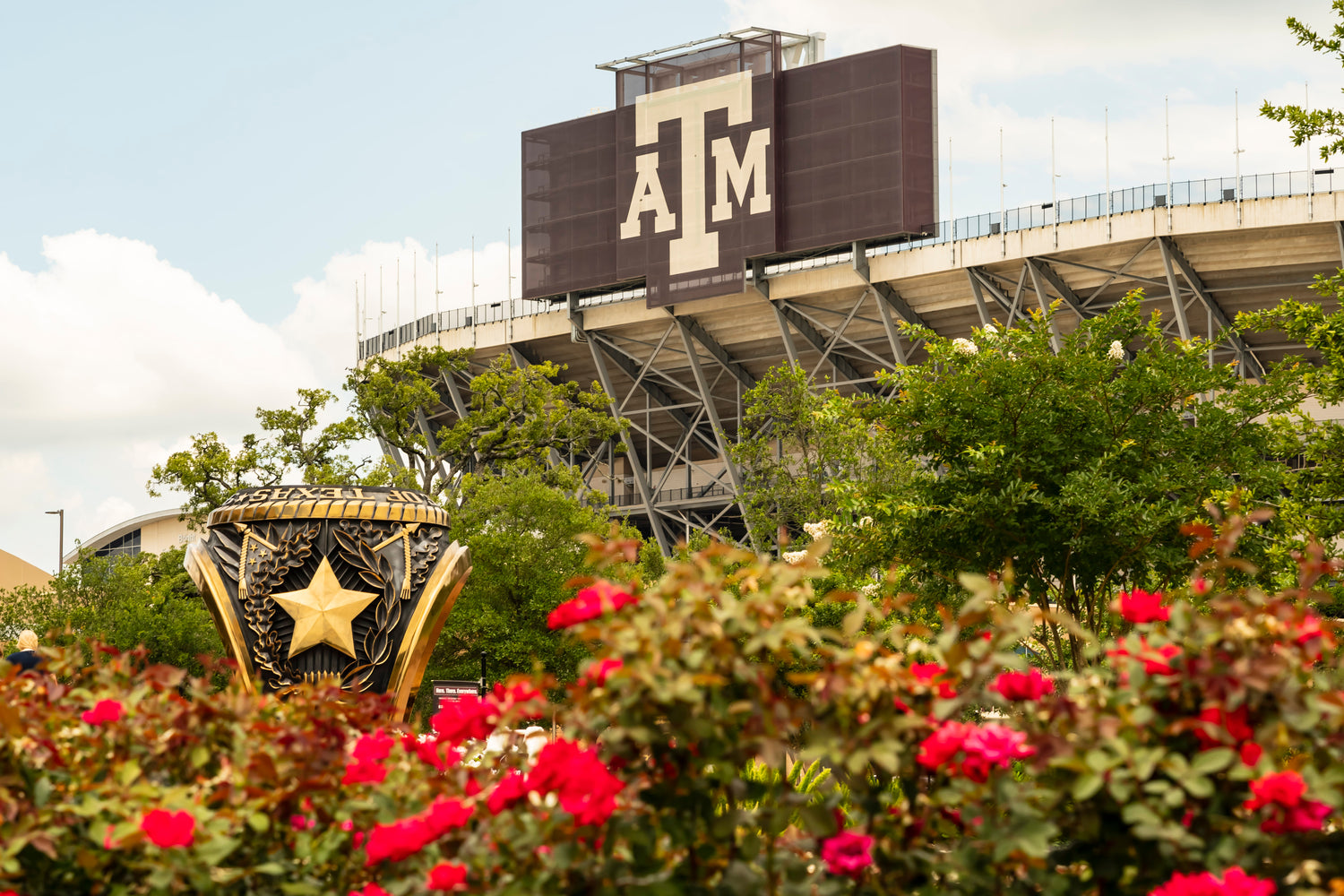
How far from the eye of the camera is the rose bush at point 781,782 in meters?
3.30

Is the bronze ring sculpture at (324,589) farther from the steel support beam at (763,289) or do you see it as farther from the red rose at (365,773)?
the steel support beam at (763,289)

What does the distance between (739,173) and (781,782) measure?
1680 inches

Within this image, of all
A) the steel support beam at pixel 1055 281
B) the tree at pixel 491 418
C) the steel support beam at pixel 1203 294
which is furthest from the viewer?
the steel support beam at pixel 1055 281

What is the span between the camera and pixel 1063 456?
46.8 ft

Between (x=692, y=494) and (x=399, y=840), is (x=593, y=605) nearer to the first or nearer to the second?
(x=399, y=840)

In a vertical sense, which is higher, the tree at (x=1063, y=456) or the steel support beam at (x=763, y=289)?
the steel support beam at (x=763, y=289)

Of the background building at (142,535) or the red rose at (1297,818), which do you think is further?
the background building at (142,535)

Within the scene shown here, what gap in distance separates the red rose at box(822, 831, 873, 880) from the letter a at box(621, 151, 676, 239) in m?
43.6

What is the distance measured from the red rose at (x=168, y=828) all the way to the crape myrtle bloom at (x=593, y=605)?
1.08m

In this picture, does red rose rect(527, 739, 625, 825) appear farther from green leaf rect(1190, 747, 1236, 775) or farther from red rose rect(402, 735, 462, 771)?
green leaf rect(1190, 747, 1236, 775)

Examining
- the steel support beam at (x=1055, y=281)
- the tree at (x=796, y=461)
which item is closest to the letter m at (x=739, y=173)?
the steel support beam at (x=1055, y=281)

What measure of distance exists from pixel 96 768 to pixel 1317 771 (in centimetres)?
339

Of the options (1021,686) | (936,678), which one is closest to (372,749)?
(936,678)

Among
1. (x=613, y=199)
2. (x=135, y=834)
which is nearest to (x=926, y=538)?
(x=135, y=834)
